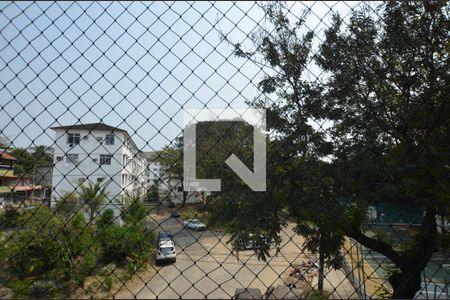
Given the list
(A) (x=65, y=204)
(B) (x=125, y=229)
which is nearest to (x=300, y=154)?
(A) (x=65, y=204)

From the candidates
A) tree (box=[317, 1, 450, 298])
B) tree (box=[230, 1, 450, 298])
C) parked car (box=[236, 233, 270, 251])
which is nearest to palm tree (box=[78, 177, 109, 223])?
parked car (box=[236, 233, 270, 251])

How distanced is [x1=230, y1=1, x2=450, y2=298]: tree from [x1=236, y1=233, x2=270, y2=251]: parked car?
18 cm

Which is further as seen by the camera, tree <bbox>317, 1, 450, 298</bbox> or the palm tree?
the palm tree

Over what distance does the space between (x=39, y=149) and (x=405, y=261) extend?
6.39ft

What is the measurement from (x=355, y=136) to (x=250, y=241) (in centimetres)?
72

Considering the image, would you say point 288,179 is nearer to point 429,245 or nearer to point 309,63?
point 309,63

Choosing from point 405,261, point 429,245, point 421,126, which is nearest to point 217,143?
point 421,126

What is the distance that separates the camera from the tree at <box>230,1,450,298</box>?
1279mm

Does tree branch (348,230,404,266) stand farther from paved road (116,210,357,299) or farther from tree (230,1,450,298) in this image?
paved road (116,210,357,299)

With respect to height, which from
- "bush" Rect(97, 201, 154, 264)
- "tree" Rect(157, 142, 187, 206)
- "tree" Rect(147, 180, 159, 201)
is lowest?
"bush" Rect(97, 201, 154, 264)

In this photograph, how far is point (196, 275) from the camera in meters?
8.27

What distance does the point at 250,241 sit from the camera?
1.54m

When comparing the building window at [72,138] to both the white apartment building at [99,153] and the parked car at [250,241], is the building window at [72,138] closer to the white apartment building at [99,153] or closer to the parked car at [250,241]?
the white apartment building at [99,153]

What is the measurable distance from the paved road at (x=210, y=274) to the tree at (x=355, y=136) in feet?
0.77
